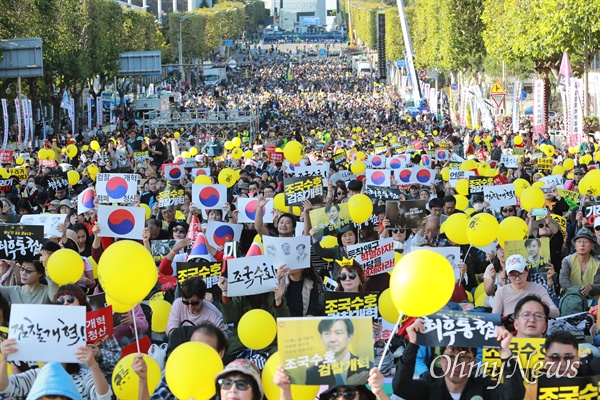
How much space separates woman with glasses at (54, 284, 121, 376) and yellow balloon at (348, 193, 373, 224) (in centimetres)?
489

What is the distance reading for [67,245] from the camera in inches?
471

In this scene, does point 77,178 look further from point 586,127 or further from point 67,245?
point 586,127

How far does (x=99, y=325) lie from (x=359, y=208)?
5.28m

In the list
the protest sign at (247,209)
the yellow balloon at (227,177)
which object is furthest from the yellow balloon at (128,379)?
the yellow balloon at (227,177)

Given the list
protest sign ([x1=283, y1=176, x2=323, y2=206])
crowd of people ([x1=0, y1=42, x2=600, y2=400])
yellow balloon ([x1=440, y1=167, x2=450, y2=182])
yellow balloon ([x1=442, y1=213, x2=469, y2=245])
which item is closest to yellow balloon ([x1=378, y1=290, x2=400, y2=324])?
crowd of people ([x1=0, y1=42, x2=600, y2=400])

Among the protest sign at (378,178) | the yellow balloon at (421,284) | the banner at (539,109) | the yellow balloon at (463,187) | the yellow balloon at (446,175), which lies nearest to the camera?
the yellow balloon at (421,284)

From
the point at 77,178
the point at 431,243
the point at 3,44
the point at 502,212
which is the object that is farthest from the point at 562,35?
the point at 431,243

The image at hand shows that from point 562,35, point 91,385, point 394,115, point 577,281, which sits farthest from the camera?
point 394,115

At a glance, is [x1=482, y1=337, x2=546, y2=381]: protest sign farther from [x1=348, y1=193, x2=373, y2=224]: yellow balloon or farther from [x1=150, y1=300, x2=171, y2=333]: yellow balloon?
[x1=348, y1=193, x2=373, y2=224]: yellow balloon

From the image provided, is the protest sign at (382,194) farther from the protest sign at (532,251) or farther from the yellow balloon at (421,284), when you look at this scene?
the yellow balloon at (421,284)

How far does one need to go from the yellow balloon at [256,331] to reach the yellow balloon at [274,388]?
158 centimetres

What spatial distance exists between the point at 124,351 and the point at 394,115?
185 ft

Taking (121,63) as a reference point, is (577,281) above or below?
below

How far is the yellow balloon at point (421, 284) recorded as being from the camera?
5969 millimetres
